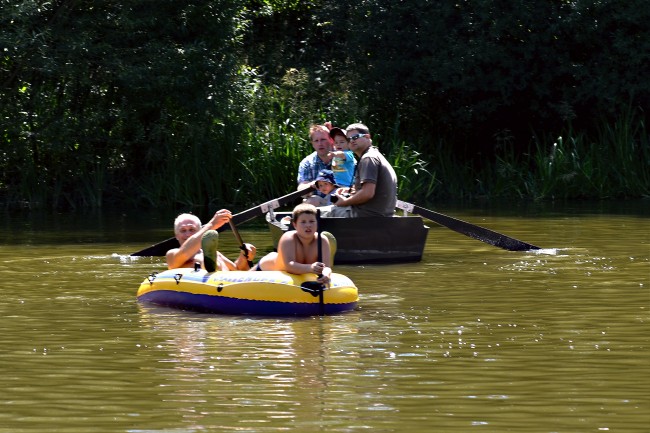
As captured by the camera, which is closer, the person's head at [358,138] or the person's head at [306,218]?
the person's head at [306,218]

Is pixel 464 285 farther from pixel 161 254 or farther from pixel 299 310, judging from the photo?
pixel 161 254

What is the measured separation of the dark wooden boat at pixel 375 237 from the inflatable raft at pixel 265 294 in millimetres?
3200

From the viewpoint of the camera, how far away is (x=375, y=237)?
531 inches

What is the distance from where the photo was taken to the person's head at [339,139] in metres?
14.0

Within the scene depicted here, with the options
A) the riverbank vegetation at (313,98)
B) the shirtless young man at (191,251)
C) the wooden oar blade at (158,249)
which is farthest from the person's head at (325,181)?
the riverbank vegetation at (313,98)

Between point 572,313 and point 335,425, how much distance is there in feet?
12.9

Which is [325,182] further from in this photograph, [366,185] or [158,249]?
[158,249]

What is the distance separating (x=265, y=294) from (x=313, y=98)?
46.9ft

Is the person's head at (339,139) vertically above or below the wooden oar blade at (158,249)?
above

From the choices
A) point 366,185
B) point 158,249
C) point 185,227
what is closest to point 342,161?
point 366,185

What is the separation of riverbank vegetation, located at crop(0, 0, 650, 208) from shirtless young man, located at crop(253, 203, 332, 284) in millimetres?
10728

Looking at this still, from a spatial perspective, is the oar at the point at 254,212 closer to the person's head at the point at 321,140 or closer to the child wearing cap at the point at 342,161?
the child wearing cap at the point at 342,161

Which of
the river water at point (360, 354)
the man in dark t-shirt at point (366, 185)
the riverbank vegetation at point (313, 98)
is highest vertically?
the riverbank vegetation at point (313, 98)

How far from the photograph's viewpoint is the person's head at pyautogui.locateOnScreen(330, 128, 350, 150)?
14008 mm
